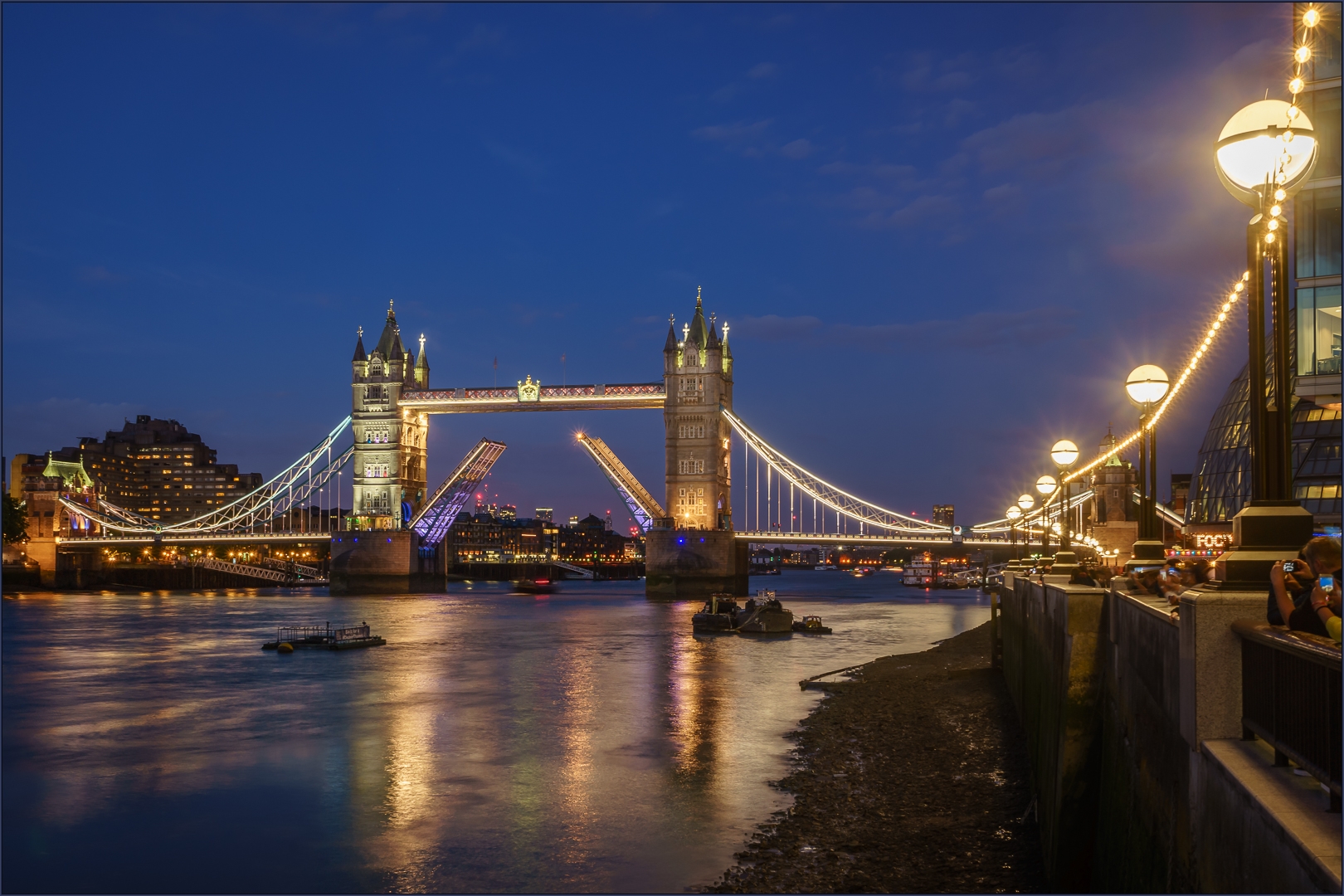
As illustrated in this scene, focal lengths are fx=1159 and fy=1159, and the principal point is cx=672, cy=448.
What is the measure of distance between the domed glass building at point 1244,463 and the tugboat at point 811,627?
15.3 metres

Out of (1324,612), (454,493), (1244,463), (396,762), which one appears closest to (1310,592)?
(1324,612)

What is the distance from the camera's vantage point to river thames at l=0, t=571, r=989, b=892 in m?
14.0

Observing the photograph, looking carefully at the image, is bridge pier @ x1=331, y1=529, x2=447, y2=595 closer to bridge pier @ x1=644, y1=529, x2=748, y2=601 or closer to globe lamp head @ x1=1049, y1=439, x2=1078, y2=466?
bridge pier @ x1=644, y1=529, x2=748, y2=601

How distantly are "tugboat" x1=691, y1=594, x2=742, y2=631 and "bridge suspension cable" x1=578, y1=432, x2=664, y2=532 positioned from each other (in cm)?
2769

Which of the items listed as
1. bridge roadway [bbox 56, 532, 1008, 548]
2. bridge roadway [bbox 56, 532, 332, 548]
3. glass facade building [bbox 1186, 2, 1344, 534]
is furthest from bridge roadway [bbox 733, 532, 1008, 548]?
glass facade building [bbox 1186, 2, 1344, 534]

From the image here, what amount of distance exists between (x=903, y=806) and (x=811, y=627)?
34.4m

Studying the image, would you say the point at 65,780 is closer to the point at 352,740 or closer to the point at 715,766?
the point at 352,740

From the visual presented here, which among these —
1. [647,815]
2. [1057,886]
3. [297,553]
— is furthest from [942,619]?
[297,553]

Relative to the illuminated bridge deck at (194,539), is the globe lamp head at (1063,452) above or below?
above

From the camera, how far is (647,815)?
16.0 m

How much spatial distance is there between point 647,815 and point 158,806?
717 centimetres

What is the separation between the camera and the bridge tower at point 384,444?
88812 mm

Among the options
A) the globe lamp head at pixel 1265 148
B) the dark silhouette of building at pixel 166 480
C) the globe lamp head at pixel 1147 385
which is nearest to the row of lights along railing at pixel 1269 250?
the globe lamp head at pixel 1265 148

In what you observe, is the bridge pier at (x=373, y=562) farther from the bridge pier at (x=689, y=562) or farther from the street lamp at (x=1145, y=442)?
the street lamp at (x=1145, y=442)
